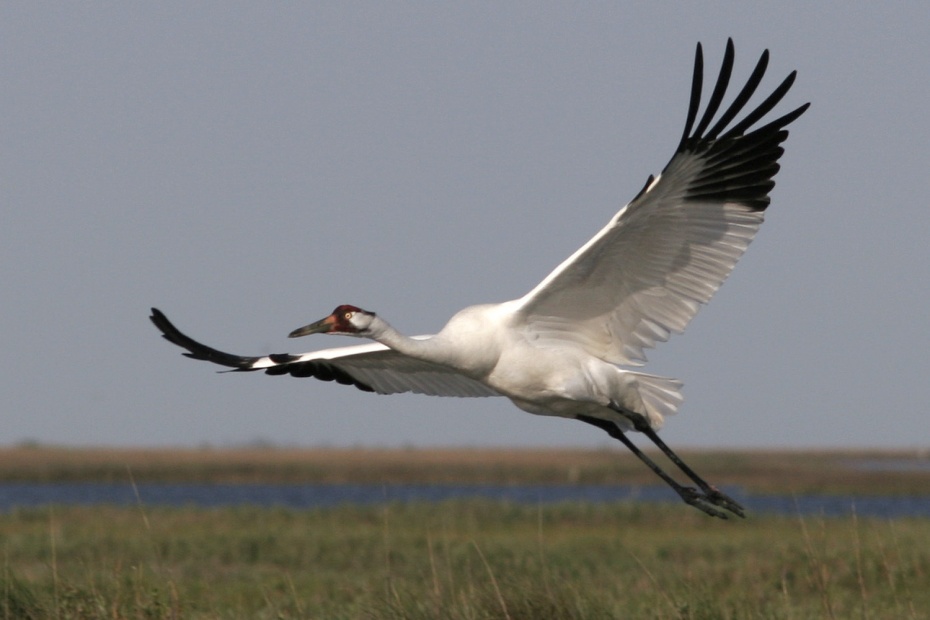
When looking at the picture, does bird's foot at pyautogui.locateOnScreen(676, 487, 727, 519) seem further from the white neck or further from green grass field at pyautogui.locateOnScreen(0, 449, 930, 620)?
the white neck

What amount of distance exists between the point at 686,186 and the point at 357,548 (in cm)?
866

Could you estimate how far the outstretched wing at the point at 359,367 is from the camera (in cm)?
785

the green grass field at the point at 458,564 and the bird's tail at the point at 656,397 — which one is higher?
the bird's tail at the point at 656,397

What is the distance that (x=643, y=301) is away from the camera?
741 cm

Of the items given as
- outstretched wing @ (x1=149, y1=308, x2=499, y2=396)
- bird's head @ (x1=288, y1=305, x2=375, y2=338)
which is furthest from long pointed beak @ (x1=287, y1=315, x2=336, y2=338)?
outstretched wing @ (x1=149, y1=308, x2=499, y2=396)

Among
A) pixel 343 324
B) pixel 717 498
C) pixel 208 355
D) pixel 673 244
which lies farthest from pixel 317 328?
pixel 717 498

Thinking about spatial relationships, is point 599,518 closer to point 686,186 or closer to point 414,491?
point 686,186

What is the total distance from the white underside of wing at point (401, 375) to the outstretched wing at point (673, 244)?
3.12 feet

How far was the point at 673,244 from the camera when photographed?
23.0ft

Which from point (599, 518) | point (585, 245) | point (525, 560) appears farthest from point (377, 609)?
point (599, 518)

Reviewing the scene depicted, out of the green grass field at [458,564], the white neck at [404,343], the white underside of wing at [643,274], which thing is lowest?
the green grass field at [458,564]

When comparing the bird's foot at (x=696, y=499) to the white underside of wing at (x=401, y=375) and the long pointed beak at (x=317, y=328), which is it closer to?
the white underside of wing at (x=401, y=375)

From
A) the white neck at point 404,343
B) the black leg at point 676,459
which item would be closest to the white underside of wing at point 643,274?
the black leg at point 676,459

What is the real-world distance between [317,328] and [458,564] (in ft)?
19.7
